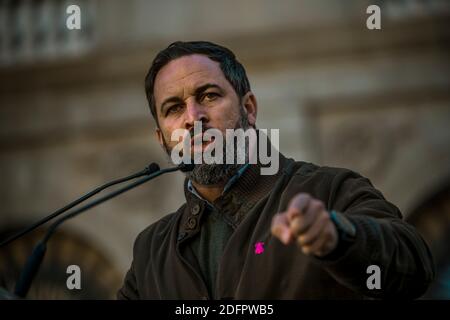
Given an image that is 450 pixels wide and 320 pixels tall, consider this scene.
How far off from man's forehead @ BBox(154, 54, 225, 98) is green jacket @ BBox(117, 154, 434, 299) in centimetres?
29

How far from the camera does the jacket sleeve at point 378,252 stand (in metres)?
1.71

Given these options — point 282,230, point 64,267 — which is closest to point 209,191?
point 282,230

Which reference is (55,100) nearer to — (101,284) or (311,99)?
(101,284)

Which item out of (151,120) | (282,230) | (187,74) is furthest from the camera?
(151,120)

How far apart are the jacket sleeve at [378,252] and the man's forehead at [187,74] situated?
524mm

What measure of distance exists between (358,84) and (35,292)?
10.6ft

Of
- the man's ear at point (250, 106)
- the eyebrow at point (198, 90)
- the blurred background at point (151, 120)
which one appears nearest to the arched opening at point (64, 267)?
the blurred background at point (151, 120)

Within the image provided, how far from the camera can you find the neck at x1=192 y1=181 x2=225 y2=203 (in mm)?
2289

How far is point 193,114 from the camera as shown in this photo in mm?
Result: 2254

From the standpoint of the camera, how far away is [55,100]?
7.59 metres

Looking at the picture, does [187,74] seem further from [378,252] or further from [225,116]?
[378,252]

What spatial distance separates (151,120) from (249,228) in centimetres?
513

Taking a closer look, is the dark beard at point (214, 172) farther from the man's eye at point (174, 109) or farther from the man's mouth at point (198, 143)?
the man's eye at point (174, 109)

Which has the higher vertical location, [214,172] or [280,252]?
[214,172]
